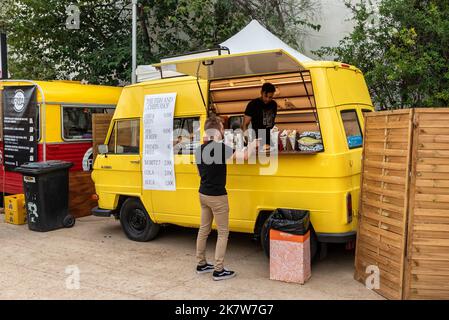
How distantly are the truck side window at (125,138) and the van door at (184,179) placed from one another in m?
0.76

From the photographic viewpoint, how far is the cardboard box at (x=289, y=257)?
5137mm

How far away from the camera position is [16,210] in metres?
8.48

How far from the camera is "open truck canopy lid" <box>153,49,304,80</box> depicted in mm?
5273

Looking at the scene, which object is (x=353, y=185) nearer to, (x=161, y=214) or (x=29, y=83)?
(x=161, y=214)

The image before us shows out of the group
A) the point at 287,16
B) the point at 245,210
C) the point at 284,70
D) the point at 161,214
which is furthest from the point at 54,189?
the point at 287,16

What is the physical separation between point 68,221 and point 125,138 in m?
2.16

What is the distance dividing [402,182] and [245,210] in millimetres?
2047

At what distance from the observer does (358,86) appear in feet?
20.1

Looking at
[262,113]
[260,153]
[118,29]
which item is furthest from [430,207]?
[118,29]

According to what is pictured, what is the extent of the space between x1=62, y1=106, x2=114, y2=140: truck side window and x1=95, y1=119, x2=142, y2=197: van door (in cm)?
189

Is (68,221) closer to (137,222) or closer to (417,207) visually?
(137,222)

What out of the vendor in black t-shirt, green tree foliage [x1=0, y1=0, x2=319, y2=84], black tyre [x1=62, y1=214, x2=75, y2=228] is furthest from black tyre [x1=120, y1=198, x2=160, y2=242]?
green tree foliage [x1=0, y1=0, x2=319, y2=84]

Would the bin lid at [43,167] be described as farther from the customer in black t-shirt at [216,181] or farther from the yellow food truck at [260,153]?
the customer in black t-shirt at [216,181]

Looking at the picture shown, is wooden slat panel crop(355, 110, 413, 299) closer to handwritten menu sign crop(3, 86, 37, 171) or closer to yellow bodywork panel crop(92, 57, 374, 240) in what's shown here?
yellow bodywork panel crop(92, 57, 374, 240)
